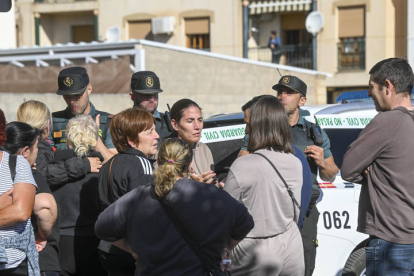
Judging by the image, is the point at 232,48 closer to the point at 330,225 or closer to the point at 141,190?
the point at 330,225

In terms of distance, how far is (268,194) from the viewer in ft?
12.5

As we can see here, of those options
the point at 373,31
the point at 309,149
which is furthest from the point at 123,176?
the point at 373,31

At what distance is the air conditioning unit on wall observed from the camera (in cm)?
2748

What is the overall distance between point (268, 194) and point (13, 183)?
1511 millimetres

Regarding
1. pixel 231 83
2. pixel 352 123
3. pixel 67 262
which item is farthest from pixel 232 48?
pixel 67 262

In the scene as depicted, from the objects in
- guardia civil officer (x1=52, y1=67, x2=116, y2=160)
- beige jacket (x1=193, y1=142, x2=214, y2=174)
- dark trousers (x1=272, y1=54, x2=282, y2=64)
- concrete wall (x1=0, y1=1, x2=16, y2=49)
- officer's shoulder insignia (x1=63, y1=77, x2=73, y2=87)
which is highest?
concrete wall (x1=0, y1=1, x2=16, y2=49)

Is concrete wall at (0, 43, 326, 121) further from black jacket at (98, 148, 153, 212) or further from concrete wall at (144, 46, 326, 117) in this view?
black jacket at (98, 148, 153, 212)

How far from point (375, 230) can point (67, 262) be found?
2156 millimetres

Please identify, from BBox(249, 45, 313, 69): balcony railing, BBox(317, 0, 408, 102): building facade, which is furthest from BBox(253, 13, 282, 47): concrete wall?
BBox(317, 0, 408, 102): building facade

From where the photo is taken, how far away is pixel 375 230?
383cm

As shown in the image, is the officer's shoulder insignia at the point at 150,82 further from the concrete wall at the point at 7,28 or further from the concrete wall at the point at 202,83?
the concrete wall at the point at 202,83

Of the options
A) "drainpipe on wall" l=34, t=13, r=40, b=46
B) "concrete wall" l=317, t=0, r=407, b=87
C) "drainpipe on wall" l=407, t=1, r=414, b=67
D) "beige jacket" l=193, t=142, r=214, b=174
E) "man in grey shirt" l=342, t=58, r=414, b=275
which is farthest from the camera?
"drainpipe on wall" l=34, t=13, r=40, b=46

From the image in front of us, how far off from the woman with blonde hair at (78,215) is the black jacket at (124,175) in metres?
0.45

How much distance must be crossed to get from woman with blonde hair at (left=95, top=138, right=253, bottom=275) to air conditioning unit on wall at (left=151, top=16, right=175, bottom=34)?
2465 centimetres
